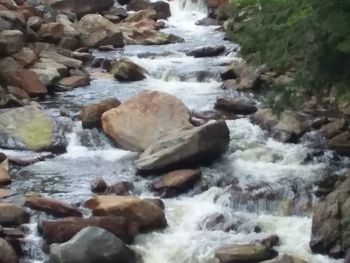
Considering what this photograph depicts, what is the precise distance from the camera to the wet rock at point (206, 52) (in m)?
19.8

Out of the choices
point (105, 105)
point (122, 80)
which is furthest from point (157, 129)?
point (122, 80)

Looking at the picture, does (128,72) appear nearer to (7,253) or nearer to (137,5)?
(7,253)

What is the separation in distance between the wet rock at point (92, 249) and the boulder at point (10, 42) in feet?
27.4

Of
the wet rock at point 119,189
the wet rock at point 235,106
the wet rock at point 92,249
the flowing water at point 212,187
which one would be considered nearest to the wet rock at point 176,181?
the flowing water at point 212,187

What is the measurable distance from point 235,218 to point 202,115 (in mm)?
4408

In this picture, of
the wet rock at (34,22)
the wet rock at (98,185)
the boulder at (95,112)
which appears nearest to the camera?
the wet rock at (98,185)

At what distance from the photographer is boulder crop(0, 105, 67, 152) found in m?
12.9

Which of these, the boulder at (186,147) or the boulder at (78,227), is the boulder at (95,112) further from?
the boulder at (78,227)

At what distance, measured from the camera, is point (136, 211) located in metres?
9.70

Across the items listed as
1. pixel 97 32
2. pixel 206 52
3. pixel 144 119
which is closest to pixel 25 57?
pixel 97 32

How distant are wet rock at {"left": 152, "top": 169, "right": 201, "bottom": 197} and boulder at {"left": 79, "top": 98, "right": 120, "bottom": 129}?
9.34 ft

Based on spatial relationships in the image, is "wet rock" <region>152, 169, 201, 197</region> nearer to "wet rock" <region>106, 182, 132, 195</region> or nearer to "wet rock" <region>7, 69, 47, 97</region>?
"wet rock" <region>106, 182, 132, 195</region>

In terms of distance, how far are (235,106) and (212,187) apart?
381 centimetres

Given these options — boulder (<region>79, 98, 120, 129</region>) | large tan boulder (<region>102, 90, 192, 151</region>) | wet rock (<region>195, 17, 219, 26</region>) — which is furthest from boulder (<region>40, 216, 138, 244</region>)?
wet rock (<region>195, 17, 219, 26</region>)
